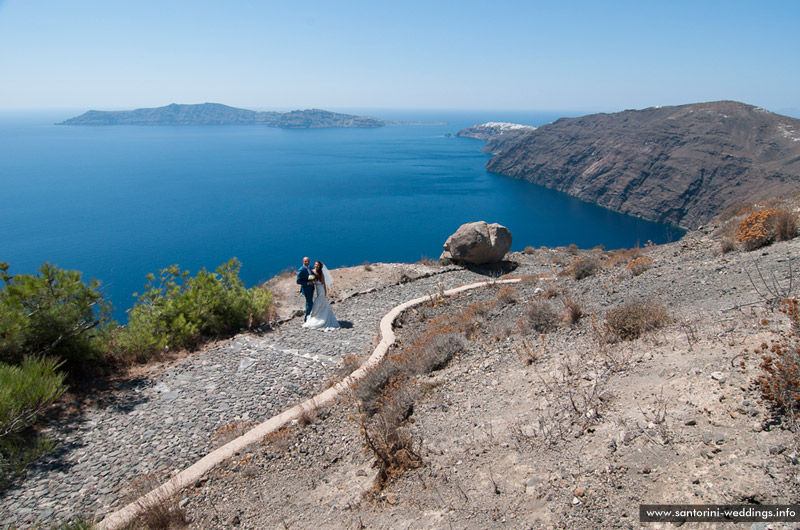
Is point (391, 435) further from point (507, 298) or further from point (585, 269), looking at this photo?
point (585, 269)

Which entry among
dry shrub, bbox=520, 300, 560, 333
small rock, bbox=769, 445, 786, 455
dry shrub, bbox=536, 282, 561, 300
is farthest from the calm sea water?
small rock, bbox=769, 445, 786, 455

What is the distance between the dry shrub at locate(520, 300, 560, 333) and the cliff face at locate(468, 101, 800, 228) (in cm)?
5494

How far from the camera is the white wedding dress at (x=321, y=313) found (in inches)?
402

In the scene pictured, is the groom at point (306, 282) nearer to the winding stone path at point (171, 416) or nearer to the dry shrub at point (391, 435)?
the winding stone path at point (171, 416)

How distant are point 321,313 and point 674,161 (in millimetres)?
81044

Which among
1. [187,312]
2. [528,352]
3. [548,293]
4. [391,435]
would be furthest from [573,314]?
[187,312]

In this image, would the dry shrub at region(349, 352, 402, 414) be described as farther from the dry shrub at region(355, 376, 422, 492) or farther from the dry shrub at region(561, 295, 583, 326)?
the dry shrub at region(561, 295, 583, 326)

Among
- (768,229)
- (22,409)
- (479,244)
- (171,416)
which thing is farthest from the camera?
(479,244)

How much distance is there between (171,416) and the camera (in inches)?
241

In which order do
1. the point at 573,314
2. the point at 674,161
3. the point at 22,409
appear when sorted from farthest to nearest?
the point at 674,161
the point at 573,314
the point at 22,409

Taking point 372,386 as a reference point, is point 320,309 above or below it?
below

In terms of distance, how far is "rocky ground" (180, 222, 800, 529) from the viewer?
2.99 m

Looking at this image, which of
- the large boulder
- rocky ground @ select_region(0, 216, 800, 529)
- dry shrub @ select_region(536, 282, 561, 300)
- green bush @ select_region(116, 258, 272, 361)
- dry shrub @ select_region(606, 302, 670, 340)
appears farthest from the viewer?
the large boulder

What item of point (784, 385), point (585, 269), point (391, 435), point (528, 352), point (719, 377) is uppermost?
point (784, 385)
